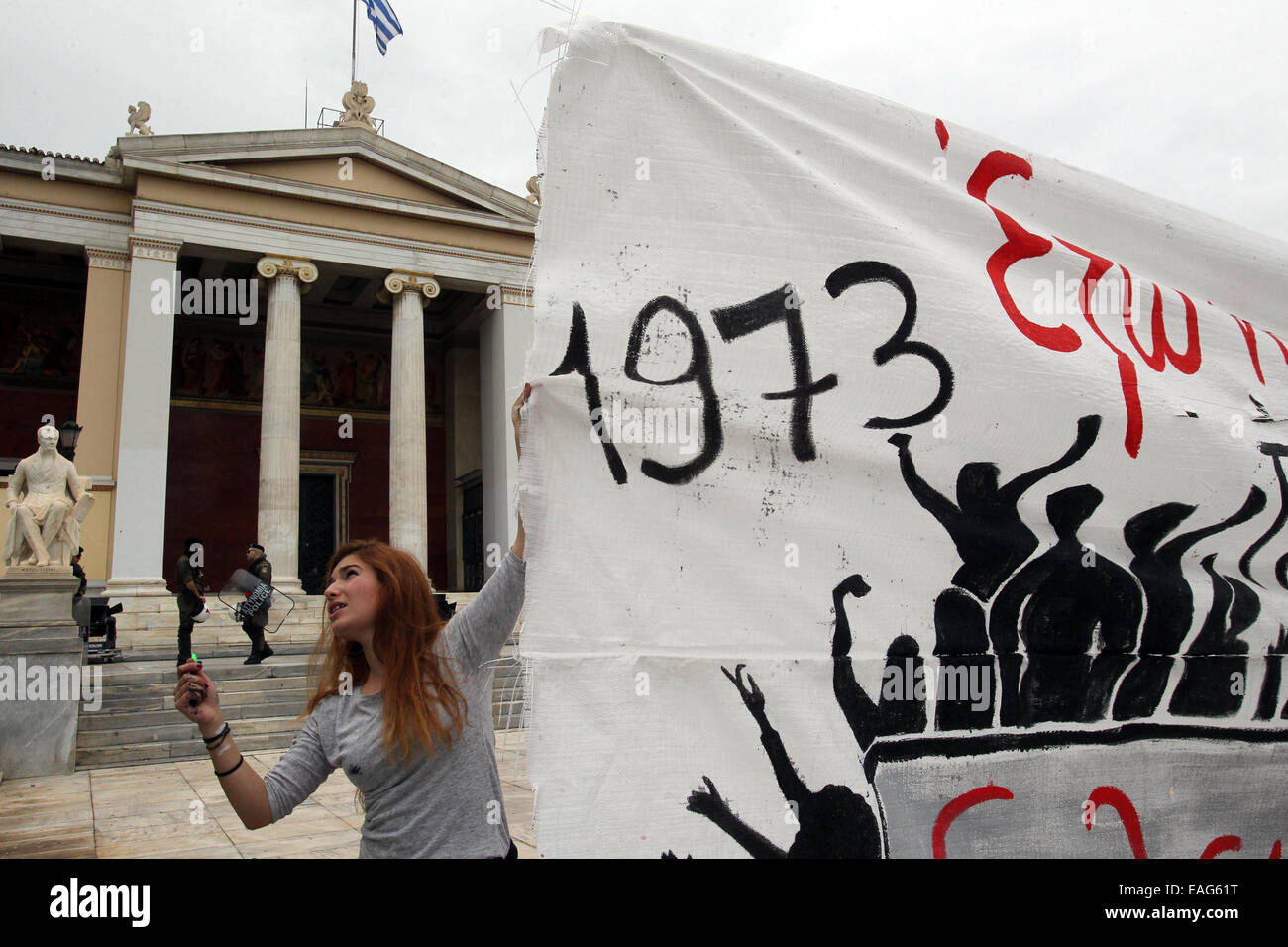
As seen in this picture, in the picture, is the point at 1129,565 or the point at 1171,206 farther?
the point at 1171,206

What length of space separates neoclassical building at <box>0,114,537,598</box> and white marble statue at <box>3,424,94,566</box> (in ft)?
24.4

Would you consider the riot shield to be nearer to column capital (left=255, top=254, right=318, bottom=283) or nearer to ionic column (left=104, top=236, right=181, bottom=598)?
ionic column (left=104, top=236, right=181, bottom=598)

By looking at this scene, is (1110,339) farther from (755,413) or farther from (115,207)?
(115,207)

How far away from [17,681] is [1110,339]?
10057mm

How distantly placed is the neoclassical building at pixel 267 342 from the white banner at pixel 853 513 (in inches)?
701

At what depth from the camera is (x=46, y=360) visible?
22500 mm

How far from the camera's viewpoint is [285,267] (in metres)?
21.1

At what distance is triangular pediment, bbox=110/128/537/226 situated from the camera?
1997 cm

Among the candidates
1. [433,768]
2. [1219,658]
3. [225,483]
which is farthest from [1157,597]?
[225,483]

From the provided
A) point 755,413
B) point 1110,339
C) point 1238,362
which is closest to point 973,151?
point 1110,339

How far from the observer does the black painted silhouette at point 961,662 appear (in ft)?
6.58

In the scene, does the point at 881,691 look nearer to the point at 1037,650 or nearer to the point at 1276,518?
the point at 1037,650

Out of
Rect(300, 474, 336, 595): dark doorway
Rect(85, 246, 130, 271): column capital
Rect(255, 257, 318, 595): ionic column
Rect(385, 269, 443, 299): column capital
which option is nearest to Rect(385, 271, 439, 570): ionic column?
Rect(385, 269, 443, 299): column capital

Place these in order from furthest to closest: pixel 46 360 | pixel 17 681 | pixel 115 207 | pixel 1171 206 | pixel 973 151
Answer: pixel 46 360, pixel 115 207, pixel 17 681, pixel 1171 206, pixel 973 151
